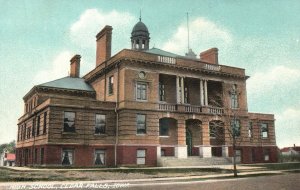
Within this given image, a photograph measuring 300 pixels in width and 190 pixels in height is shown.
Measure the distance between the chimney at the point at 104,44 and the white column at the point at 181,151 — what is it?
13388 mm

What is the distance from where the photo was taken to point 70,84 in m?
40.7

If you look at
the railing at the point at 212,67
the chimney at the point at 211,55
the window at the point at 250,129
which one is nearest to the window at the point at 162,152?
the railing at the point at 212,67

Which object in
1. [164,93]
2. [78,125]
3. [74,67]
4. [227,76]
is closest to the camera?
[78,125]

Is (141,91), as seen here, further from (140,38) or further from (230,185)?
(230,185)

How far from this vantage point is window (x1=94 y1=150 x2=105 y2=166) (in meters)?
32.7

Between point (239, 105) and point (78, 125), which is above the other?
point (239, 105)

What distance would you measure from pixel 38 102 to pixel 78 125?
345 inches

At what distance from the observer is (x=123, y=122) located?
1291 inches

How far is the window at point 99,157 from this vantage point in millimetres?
32688

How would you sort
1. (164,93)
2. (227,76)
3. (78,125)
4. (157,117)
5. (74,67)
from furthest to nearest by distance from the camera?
(74,67), (227,76), (164,93), (157,117), (78,125)

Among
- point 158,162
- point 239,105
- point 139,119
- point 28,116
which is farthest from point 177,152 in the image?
point 28,116

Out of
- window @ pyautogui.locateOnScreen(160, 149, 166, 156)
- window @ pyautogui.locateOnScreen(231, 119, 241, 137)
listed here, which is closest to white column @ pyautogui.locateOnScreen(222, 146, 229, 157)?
window @ pyautogui.locateOnScreen(231, 119, 241, 137)

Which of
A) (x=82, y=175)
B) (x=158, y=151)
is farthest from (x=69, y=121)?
(x=82, y=175)

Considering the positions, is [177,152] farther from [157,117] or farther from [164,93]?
[164,93]
